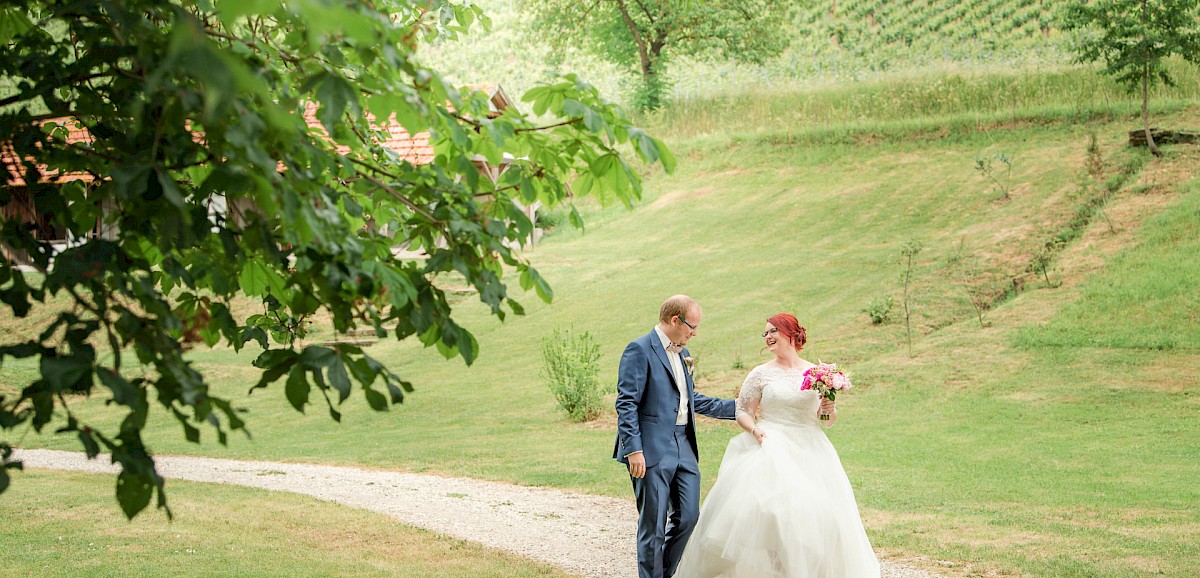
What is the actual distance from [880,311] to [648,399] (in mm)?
12789

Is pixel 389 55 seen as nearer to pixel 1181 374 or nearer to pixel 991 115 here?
pixel 1181 374

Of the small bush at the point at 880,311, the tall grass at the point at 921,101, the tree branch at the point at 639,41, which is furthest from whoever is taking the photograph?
the tree branch at the point at 639,41

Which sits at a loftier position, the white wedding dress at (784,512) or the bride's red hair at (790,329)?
the bride's red hair at (790,329)

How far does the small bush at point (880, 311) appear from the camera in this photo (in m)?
18.2

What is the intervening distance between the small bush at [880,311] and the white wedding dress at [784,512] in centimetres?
1220

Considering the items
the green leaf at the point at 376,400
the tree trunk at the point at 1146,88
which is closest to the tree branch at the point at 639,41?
the tree trunk at the point at 1146,88

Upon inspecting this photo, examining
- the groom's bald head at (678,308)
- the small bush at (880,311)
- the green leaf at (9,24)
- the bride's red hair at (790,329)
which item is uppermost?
the green leaf at (9,24)

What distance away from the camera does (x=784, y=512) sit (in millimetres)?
5918

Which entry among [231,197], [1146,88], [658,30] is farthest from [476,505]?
[658,30]

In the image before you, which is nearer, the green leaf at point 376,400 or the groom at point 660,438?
the green leaf at point 376,400

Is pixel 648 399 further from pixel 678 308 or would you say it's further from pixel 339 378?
pixel 339 378

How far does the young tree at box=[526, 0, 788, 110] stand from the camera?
3347 centimetres

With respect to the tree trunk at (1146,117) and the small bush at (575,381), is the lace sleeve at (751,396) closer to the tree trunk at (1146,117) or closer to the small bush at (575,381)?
the small bush at (575,381)

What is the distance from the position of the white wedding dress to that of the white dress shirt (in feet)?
1.40
